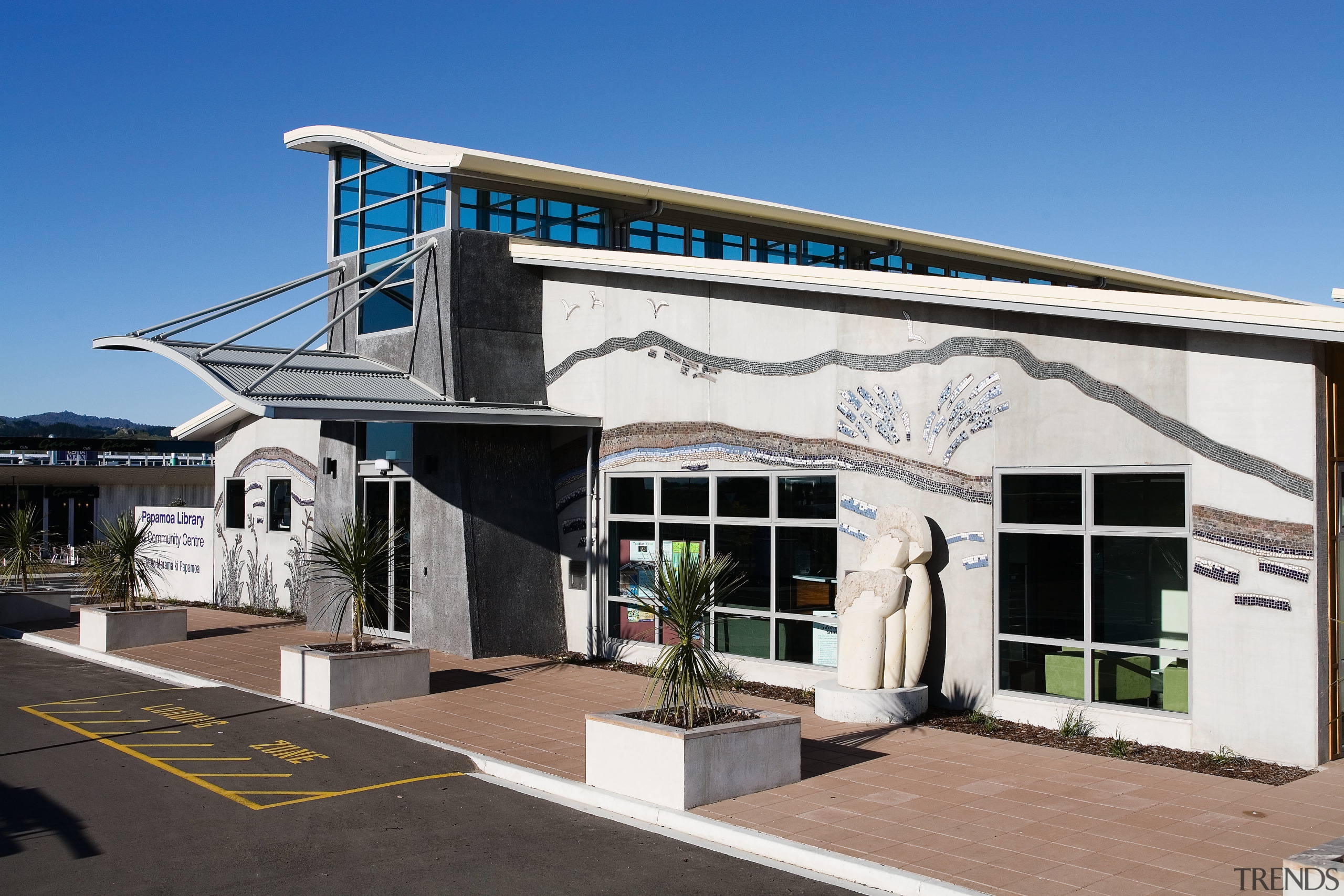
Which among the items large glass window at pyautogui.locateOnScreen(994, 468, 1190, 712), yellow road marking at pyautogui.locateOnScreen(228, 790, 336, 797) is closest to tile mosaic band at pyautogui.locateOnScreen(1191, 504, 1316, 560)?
large glass window at pyautogui.locateOnScreen(994, 468, 1190, 712)

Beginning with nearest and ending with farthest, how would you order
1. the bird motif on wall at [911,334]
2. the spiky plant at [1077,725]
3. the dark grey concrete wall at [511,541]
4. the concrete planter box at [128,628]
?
the spiky plant at [1077,725] → the bird motif on wall at [911,334] → the dark grey concrete wall at [511,541] → the concrete planter box at [128,628]

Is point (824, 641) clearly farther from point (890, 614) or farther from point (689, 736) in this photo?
point (689, 736)

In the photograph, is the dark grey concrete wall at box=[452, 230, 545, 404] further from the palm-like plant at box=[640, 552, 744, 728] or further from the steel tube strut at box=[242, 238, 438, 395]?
the palm-like plant at box=[640, 552, 744, 728]

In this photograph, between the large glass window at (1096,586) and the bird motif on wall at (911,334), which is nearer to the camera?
the large glass window at (1096,586)

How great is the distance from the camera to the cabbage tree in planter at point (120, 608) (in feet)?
57.1

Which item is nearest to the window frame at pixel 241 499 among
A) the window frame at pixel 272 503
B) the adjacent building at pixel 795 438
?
the window frame at pixel 272 503

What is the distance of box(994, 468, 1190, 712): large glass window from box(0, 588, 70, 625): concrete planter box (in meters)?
17.8

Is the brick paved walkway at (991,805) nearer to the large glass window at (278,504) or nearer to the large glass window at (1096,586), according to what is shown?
the large glass window at (1096,586)

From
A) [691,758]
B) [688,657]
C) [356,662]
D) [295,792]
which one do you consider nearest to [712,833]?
[691,758]

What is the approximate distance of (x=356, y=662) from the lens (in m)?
12.7

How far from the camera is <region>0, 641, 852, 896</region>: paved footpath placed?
7145mm

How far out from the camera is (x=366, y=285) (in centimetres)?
1805

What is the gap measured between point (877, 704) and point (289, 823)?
5648 mm

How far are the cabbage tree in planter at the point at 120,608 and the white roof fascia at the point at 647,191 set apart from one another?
6.77 metres
